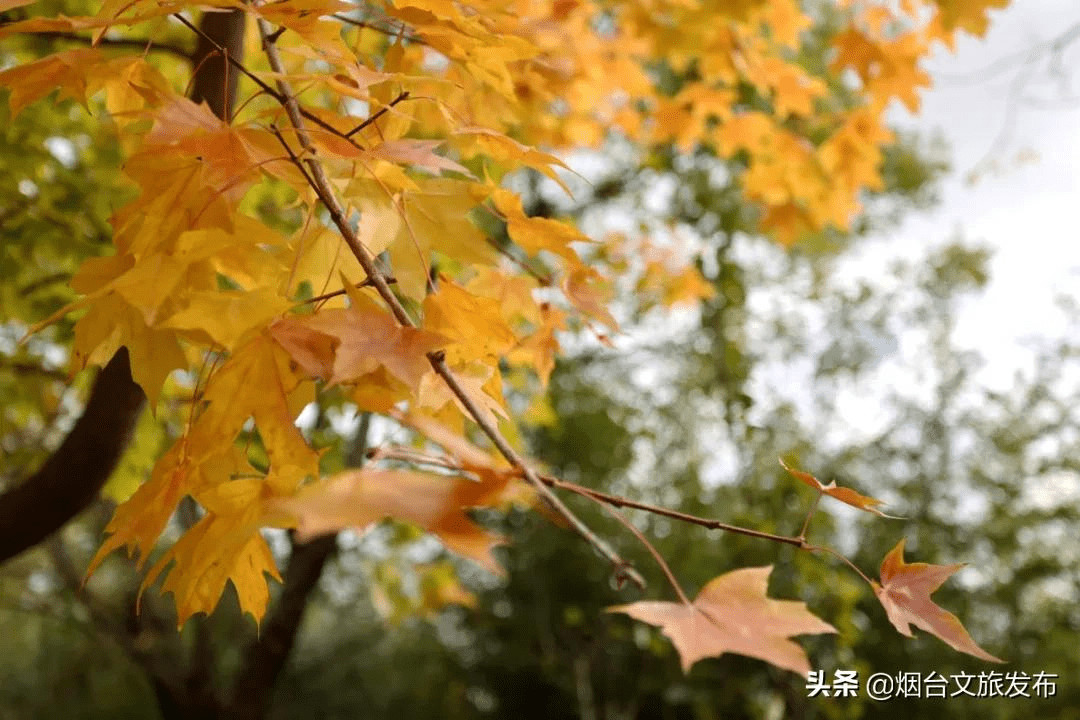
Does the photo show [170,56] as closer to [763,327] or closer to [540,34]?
[540,34]

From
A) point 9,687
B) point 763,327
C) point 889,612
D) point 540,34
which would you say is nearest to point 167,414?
point 540,34

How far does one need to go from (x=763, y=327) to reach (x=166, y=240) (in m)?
3.96

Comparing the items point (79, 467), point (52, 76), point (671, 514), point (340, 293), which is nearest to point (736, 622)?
point (671, 514)

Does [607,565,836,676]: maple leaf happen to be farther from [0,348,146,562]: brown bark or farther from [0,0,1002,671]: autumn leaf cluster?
[0,348,146,562]: brown bark

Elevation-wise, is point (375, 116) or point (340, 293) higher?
point (375, 116)

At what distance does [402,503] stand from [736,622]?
0.21 m

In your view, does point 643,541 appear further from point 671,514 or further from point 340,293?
point 340,293

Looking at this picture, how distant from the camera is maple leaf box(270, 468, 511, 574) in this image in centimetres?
34

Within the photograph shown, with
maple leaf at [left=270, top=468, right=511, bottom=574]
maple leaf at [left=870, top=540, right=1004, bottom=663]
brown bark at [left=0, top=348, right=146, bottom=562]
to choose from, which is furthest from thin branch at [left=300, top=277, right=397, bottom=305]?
brown bark at [left=0, top=348, right=146, bottom=562]

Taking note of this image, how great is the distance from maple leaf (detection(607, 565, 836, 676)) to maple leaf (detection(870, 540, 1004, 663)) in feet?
0.32

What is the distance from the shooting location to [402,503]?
36cm

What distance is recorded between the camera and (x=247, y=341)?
0.50m

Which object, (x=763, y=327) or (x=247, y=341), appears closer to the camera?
(x=247, y=341)

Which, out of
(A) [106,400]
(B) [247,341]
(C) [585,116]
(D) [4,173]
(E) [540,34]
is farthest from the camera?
(C) [585,116]
